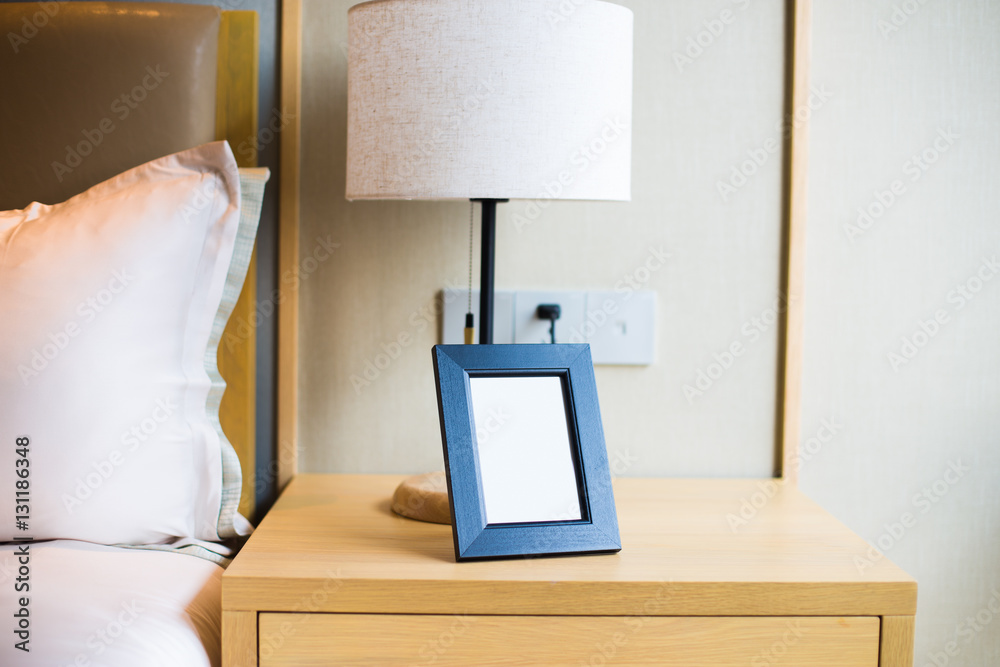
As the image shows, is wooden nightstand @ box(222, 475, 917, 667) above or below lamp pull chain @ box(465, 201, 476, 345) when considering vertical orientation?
below

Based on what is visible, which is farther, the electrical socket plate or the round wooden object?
the electrical socket plate

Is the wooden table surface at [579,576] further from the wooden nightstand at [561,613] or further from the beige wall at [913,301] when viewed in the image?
the beige wall at [913,301]

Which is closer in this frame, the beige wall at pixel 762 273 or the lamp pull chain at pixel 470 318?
the lamp pull chain at pixel 470 318

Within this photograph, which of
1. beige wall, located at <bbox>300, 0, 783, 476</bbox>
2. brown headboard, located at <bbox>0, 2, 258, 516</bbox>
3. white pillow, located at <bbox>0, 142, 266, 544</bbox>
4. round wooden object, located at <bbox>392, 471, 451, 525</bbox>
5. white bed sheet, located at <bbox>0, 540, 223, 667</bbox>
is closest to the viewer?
white bed sheet, located at <bbox>0, 540, 223, 667</bbox>

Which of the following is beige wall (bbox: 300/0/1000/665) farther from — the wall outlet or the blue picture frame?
the blue picture frame

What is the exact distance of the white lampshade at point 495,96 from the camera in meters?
0.85

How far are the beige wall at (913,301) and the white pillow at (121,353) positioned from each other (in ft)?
2.86

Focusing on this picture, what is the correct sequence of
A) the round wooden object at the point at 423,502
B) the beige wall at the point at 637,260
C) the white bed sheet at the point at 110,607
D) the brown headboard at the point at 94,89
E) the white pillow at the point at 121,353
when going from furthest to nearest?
the beige wall at the point at 637,260 → the brown headboard at the point at 94,89 → the round wooden object at the point at 423,502 → the white pillow at the point at 121,353 → the white bed sheet at the point at 110,607

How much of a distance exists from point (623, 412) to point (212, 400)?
592 millimetres

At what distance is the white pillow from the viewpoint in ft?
2.73

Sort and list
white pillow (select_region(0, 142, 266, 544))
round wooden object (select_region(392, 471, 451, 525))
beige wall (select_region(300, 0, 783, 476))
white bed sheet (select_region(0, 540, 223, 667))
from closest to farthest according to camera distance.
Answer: white bed sheet (select_region(0, 540, 223, 667)) < white pillow (select_region(0, 142, 266, 544)) < round wooden object (select_region(392, 471, 451, 525)) < beige wall (select_region(300, 0, 783, 476))

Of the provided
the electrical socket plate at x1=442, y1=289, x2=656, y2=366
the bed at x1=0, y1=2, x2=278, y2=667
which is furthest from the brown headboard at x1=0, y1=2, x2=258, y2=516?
the electrical socket plate at x1=442, y1=289, x2=656, y2=366

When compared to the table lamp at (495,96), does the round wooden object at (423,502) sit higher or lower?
lower

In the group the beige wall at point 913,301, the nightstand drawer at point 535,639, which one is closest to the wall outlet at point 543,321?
the beige wall at point 913,301
